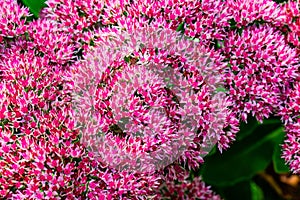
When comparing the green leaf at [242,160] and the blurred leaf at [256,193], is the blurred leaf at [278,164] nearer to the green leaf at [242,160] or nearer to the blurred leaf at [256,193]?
the green leaf at [242,160]

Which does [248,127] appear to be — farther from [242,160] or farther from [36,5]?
[36,5]

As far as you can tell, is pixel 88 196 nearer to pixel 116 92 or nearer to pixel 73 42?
pixel 116 92

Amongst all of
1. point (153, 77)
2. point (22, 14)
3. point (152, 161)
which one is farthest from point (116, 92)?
point (22, 14)

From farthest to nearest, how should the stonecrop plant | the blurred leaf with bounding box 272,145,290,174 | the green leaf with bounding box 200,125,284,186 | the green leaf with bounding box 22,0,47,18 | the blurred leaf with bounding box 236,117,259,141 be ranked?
the green leaf with bounding box 200,125,284,186, the blurred leaf with bounding box 236,117,259,141, the blurred leaf with bounding box 272,145,290,174, the green leaf with bounding box 22,0,47,18, the stonecrop plant

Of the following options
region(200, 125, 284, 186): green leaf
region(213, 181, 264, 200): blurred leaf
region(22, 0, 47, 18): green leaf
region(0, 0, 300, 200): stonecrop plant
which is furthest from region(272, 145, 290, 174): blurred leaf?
region(22, 0, 47, 18): green leaf

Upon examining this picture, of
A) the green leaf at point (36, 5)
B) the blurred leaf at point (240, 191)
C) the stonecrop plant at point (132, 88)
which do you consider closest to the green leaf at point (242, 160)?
the blurred leaf at point (240, 191)

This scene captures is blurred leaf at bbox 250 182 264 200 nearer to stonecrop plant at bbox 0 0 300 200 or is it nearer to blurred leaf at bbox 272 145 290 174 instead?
blurred leaf at bbox 272 145 290 174

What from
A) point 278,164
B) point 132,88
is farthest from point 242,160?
point 132,88
